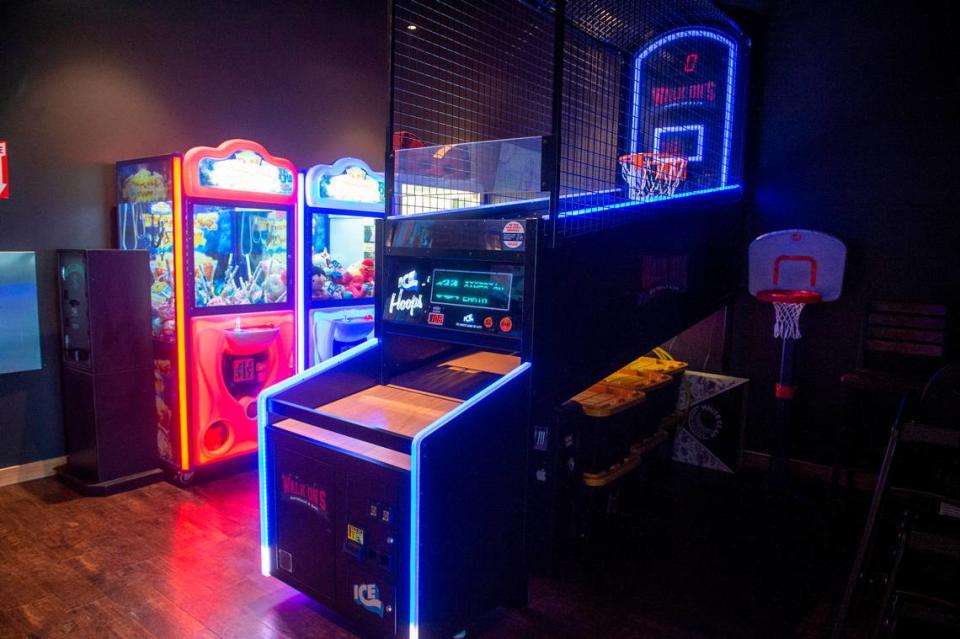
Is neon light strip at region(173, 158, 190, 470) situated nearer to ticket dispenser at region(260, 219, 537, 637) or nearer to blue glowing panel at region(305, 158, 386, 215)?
blue glowing panel at region(305, 158, 386, 215)

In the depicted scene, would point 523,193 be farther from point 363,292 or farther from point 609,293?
point 363,292

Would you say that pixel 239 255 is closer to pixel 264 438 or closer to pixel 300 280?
pixel 300 280

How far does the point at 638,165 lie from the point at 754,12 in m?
1.71

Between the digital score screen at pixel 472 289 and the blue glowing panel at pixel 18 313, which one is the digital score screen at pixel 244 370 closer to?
the blue glowing panel at pixel 18 313

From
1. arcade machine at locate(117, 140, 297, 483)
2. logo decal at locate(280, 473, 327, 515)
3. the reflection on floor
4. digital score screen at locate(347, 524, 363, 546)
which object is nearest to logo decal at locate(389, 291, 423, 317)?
logo decal at locate(280, 473, 327, 515)

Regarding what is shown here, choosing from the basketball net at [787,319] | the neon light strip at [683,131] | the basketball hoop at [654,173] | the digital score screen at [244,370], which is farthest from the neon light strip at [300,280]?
the basketball net at [787,319]

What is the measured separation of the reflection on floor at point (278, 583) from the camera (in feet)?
8.03

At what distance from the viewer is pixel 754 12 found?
4.28 meters

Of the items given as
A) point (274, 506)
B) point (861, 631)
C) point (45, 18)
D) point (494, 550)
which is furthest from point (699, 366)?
point (45, 18)

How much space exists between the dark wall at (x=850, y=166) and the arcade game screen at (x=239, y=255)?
10.9 feet

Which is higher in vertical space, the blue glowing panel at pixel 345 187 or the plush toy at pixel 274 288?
the blue glowing panel at pixel 345 187

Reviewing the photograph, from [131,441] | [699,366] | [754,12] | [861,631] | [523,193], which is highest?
[754,12]

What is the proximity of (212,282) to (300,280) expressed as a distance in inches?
24.6

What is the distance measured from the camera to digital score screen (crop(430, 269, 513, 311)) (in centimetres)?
245
